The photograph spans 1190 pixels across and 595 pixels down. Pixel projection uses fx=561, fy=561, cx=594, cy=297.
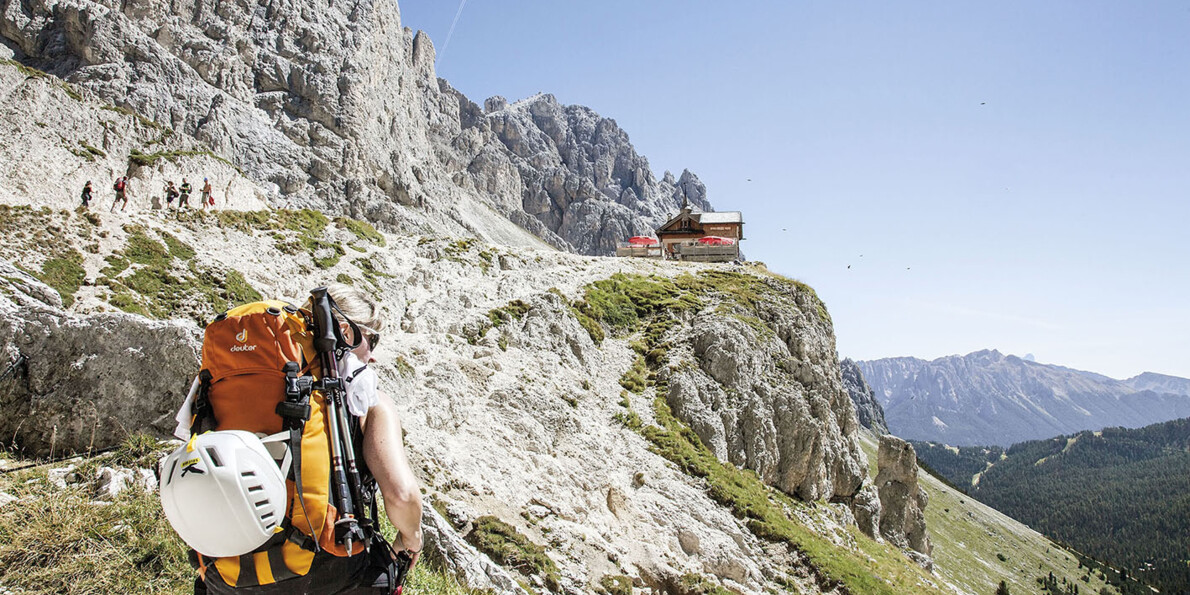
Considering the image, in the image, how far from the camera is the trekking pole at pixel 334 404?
389cm

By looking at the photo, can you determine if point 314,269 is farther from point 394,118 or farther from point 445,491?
point 394,118

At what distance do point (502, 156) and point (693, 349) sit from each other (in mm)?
164589

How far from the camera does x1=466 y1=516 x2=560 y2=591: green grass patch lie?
1470cm

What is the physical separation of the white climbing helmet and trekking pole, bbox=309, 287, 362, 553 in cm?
47

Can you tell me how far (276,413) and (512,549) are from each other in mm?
12707

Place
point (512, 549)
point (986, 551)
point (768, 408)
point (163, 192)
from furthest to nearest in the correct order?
1. point (986, 551)
2. point (768, 408)
3. point (163, 192)
4. point (512, 549)

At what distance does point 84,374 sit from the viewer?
1120cm

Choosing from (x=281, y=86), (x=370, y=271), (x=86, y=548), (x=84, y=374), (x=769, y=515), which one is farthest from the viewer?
(x=281, y=86)

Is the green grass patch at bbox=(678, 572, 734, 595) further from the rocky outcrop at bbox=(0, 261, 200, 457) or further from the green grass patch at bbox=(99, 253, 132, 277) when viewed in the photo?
the green grass patch at bbox=(99, 253, 132, 277)

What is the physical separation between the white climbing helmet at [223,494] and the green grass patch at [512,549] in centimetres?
1228

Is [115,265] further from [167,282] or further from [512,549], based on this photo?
[512,549]

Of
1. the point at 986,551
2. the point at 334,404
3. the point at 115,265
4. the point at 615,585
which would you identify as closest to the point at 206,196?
the point at 115,265

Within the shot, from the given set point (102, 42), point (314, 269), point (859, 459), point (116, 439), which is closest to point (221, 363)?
point (116, 439)

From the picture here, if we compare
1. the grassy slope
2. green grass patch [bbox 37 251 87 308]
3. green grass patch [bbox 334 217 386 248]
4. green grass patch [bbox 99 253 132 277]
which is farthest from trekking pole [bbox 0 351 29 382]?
the grassy slope
